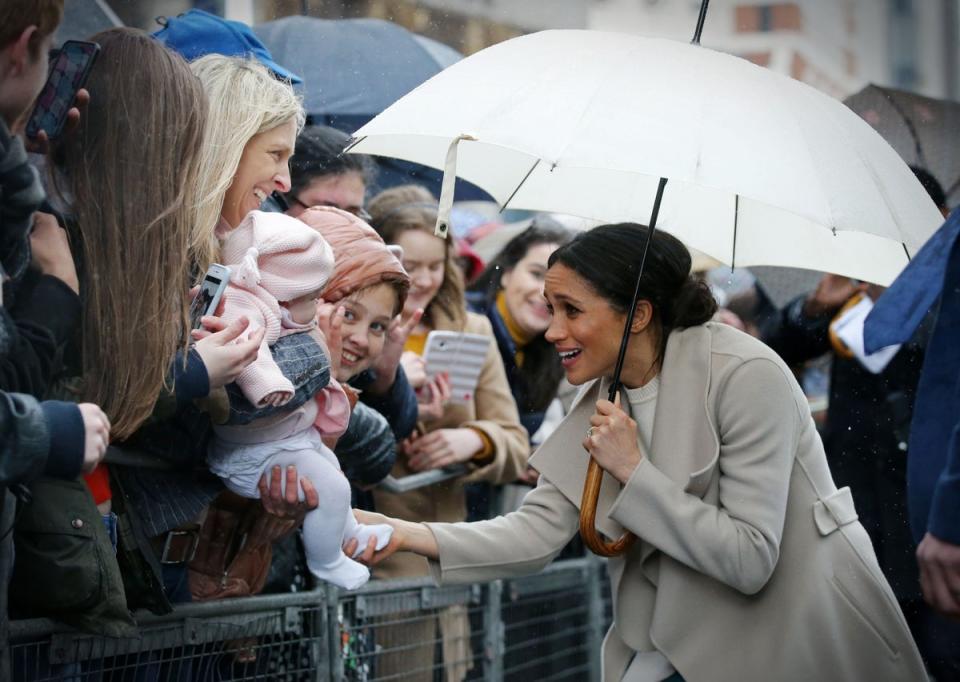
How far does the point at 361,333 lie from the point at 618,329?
70 cm

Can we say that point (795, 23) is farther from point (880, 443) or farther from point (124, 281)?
point (124, 281)

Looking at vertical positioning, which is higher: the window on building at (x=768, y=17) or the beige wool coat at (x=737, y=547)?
Result: the window on building at (x=768, y=17)

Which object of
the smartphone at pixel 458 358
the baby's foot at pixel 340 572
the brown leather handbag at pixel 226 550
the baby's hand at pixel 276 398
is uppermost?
the baby's hand at pixel 276 398

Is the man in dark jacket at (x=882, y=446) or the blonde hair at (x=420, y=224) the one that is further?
the man in dark jacket at (x=882, y=446)

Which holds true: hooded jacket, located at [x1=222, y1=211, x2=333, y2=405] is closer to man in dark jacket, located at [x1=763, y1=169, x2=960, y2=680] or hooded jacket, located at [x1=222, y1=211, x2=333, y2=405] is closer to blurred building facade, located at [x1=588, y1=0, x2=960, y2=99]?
blurred building facade, located at [x1=588, y1=0, x2=960, y2=99]

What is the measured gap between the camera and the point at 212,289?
339cm

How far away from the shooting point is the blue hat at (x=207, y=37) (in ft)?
12.9

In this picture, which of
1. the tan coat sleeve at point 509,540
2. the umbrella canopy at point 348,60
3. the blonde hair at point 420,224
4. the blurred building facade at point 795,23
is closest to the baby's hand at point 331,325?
the tan coat sleeve at point 509,540

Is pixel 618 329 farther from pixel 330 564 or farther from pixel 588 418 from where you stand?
pixel 330 564

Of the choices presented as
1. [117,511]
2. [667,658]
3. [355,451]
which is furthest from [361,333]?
[667,658]

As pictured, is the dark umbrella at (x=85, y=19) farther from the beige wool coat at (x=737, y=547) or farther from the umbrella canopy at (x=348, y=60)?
the beige wool coat at (x=737, y=547)

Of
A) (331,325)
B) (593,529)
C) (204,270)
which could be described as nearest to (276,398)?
(204,270)

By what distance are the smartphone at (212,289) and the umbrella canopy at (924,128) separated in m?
2.96

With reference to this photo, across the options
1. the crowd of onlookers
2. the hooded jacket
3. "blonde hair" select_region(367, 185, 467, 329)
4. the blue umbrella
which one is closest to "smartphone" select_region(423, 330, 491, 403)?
"blonde hair" select_region(367, 185, 467, 329)
